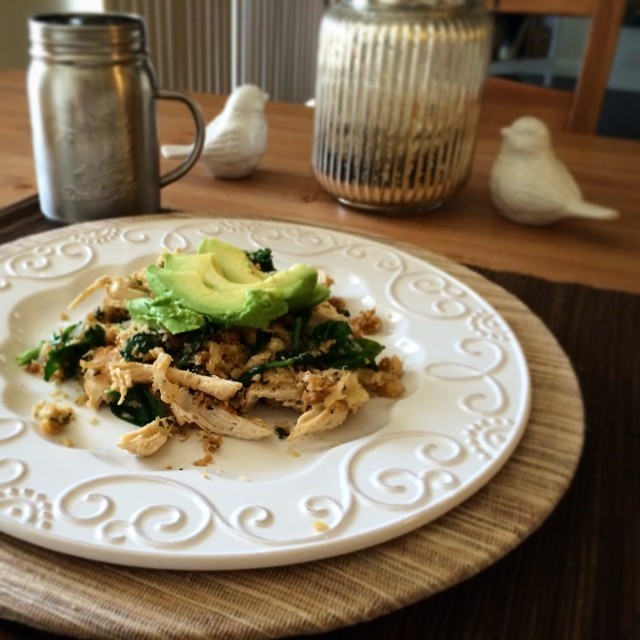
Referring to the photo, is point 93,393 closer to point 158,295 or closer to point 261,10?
point 158,295

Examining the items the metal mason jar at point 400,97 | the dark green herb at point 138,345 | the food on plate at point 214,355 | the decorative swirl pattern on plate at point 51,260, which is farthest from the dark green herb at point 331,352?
the metal mason jar at point 400,97

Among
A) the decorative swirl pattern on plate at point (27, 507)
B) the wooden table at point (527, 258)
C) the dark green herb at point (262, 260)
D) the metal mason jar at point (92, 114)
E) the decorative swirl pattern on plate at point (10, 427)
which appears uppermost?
the metal mason jar at point (92, 114)

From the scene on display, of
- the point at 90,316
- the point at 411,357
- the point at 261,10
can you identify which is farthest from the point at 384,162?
the point at 261,10

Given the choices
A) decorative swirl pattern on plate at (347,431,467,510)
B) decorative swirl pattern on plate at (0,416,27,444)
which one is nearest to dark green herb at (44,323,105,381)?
decorative swirl pattern on plate at (0,416,27,444)

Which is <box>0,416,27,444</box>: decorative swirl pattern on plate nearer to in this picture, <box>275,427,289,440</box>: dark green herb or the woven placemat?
the woven placemat

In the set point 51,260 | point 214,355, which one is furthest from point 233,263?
point 51,260

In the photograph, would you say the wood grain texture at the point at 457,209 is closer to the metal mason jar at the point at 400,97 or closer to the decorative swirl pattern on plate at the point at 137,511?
the metal mason jar at the point at 400,97
